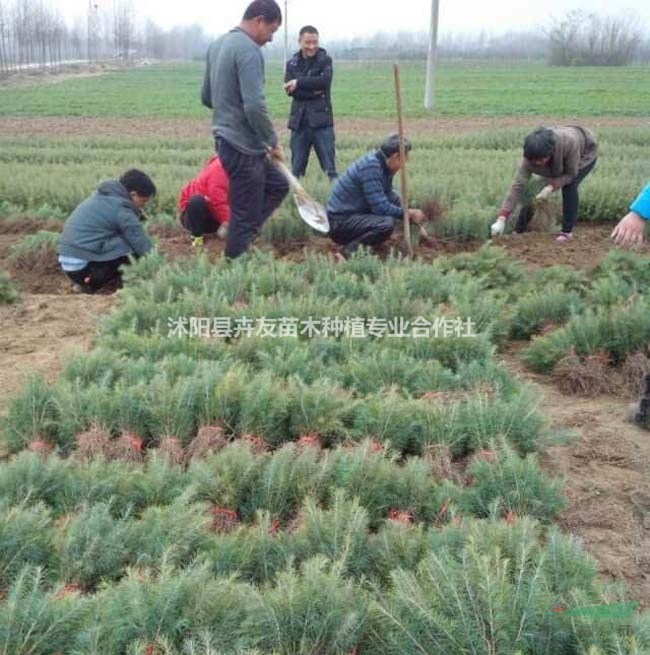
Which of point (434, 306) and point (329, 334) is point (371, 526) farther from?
point (434, 306)

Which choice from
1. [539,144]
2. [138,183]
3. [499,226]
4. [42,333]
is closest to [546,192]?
[499,226]

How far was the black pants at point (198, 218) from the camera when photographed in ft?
22.0

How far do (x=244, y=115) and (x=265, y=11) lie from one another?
0.72 meters

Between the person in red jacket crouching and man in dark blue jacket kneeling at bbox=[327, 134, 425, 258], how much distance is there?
88 cm

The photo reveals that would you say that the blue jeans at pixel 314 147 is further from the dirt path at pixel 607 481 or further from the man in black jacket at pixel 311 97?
the dirt path at pixel 607 481

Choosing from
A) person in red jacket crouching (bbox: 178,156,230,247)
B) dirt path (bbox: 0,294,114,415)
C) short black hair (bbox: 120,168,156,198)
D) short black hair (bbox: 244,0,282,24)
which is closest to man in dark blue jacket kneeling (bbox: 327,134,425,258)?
person in red jacket crouching (bbox: 178,156,230,247)

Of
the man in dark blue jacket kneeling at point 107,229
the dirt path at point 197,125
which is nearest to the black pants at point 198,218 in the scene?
the man in dark blue jacket kneeling at point 107,229

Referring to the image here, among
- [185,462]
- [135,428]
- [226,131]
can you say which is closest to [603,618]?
[185,462]

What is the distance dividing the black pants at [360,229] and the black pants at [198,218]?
105 cm

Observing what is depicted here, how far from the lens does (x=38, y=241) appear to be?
691 centimetres

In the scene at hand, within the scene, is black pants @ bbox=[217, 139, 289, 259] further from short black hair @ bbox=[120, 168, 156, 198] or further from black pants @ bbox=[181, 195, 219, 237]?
black pants @ bbox=[181, 195, 219, 237]

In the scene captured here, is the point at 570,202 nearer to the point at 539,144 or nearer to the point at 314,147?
the point at 539,144

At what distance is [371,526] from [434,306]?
2.29 metres

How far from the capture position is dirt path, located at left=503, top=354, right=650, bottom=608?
2.89 metres
